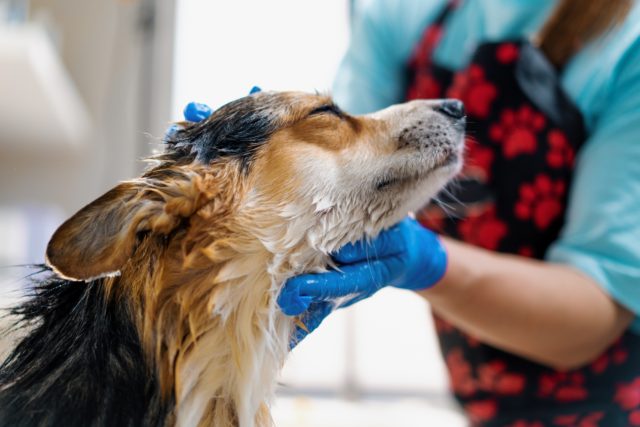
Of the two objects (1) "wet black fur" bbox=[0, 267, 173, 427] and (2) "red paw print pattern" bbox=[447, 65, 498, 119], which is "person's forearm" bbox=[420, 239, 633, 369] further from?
(1) "wet black fur" bbox=[0, 267, 173, 427]

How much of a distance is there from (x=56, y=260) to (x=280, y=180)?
0.96 feet

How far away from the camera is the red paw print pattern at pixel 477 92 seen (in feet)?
3.92

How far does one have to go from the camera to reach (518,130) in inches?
45.9

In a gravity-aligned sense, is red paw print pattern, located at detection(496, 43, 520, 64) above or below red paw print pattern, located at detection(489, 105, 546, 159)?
above

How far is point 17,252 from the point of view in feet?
5.52

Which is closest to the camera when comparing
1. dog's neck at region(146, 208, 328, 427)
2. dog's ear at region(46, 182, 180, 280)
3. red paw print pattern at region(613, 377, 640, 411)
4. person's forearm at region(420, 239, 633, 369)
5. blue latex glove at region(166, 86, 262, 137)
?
dog's ear at region(46, 182, 180, 280)

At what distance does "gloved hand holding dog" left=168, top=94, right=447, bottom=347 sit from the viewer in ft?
2.34

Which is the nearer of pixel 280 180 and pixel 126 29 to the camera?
pixel 280 180

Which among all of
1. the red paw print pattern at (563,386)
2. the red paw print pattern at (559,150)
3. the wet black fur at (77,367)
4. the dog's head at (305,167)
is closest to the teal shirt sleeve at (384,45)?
the red paw print pattern at (559,150)

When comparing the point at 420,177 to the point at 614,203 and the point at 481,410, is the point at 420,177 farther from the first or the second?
the point at 481,410

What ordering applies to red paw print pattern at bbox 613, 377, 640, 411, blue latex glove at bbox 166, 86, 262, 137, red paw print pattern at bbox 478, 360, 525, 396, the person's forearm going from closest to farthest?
1. blue latex glove at bbox 166, 86, 262, 137
2. the person's forearm
3. red paw print pattern at bbox 613, 377, 640, 411
4. red paw print pattern at bbox 478, 360, 525, 396

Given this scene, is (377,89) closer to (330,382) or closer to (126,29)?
(126,29)

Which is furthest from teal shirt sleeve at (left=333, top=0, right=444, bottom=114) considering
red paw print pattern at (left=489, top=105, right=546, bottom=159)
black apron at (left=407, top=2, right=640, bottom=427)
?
red paw print pattern at (left=489, top=105, right=546, bottom=159)

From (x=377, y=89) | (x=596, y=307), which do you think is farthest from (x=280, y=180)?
(x=377, y=89)
